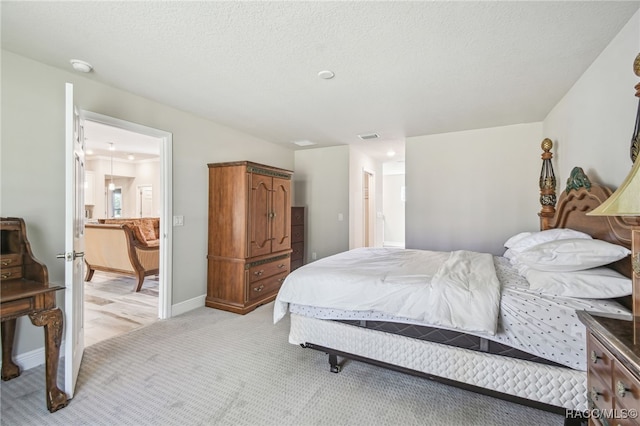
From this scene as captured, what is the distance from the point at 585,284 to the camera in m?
1.56

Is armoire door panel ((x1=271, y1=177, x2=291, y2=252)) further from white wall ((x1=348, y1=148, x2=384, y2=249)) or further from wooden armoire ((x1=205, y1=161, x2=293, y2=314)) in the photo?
white wall ((x1=348, y1=148, x2=384, y2=249))

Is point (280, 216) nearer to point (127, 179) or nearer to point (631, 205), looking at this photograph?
point (631, 205)

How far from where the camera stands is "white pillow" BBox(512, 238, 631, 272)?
1.56m

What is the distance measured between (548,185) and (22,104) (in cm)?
488

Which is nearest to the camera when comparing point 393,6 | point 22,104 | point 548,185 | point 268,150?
point 393,6

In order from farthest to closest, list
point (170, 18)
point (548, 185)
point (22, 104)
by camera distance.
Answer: point (548, 185) < point (22, 104) < point (170, 18)

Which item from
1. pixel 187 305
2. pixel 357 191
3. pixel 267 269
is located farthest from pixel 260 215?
pixel 357 191

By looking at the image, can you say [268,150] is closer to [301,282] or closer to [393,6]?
[301,282]

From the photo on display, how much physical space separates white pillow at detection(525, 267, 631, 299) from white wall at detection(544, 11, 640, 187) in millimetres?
764

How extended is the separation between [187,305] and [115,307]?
986mm

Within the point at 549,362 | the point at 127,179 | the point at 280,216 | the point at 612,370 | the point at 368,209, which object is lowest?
the point at 549,362

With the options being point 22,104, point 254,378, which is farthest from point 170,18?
point 254,378

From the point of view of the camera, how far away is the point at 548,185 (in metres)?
3.03

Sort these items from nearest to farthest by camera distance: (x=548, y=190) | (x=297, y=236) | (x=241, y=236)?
1. (x=548, y=190)
2. (x=241, y=236)
3. (x=297, y=236)
